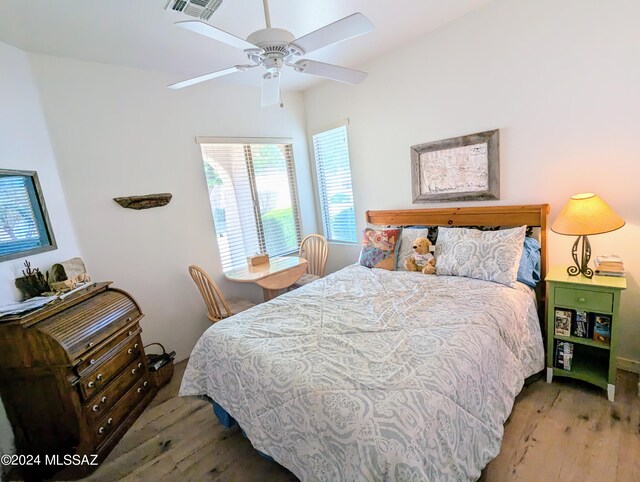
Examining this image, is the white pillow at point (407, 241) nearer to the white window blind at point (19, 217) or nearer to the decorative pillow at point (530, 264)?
the decorative pillow at point (530, 264)

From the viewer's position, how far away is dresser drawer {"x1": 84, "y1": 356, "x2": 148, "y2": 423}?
178cm

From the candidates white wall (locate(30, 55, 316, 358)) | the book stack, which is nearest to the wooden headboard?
the book stack

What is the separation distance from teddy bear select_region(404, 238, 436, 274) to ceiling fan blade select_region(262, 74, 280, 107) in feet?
5.10

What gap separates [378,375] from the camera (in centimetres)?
119

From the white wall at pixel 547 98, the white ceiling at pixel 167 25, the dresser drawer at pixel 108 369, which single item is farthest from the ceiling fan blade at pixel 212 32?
the dresser drawer at pixel 108 369

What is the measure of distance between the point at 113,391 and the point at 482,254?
8.73ft

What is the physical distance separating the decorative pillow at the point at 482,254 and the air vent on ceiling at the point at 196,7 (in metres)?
2.17

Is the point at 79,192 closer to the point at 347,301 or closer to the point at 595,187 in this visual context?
the point at 347,301

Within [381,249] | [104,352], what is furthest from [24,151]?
[381,249]

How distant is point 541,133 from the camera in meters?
2.10

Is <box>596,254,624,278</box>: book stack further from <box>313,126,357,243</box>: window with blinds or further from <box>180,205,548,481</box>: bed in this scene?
<box>313,126,357,243</box>: window with blinds

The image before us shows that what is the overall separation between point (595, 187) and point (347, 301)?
1.77 m

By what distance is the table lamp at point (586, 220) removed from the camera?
172 centimetres

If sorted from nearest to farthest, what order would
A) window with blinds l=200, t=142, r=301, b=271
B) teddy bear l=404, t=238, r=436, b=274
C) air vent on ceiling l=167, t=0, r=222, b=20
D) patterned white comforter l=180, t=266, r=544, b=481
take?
patterned white comforter l=180, t=266, r=544, b=481 → air vent on ceiling l=167, t=0, r=222, b=20 → teddy bear l=404, t=238, r=436, b=274 → window with blinds l=200, t=142, r=301, b=271
